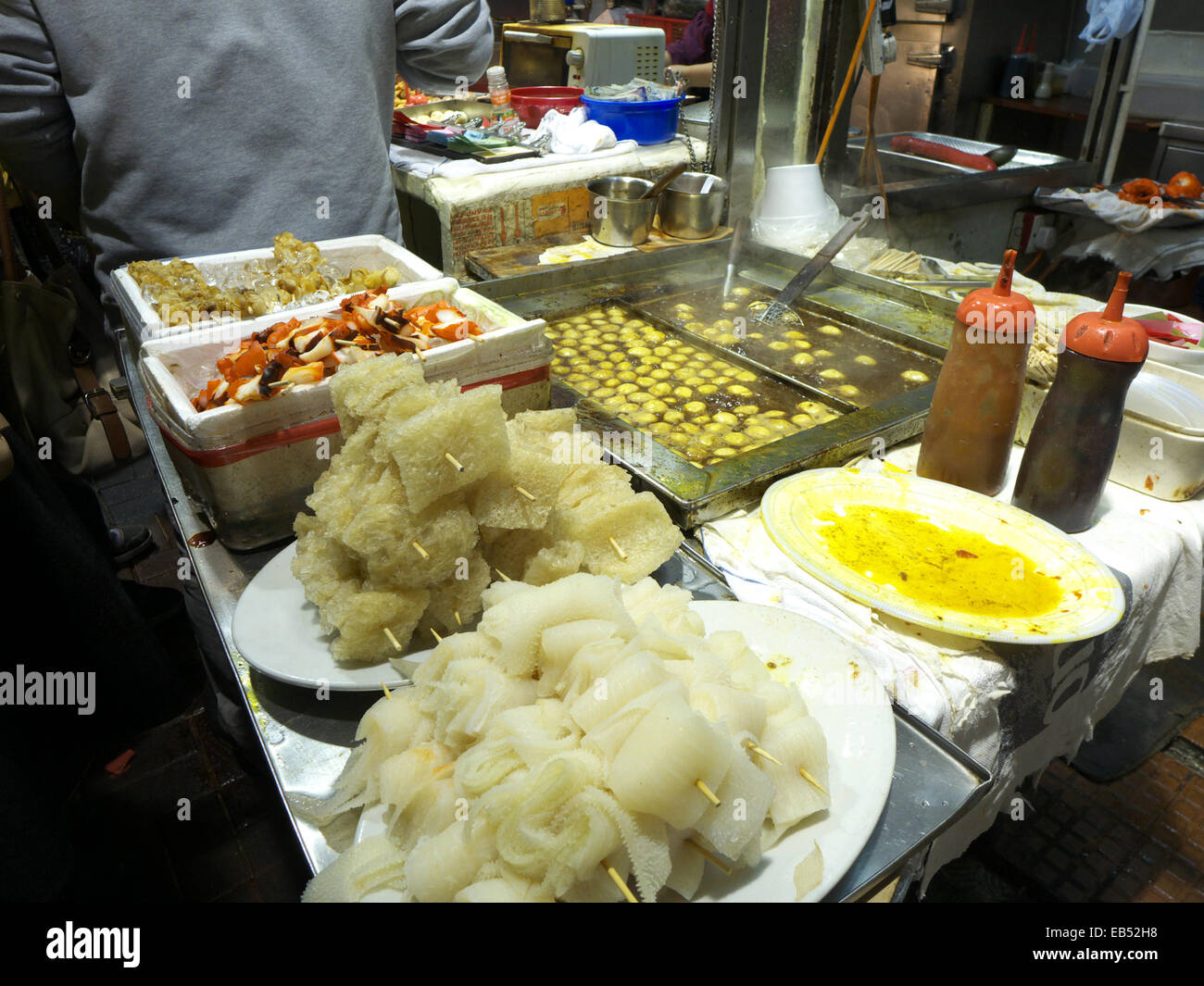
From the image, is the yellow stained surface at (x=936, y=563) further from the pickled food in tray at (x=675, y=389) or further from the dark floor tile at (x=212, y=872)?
the dark floor tile at (x=212, y=872)

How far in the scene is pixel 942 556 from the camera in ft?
6.31

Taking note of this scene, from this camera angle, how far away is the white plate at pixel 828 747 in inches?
44.9

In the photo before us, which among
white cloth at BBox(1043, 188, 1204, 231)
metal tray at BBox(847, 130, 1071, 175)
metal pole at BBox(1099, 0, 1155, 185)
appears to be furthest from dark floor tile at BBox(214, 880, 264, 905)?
metal pole at BBox(1099, 0, 1155, 185)

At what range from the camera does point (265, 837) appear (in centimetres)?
303

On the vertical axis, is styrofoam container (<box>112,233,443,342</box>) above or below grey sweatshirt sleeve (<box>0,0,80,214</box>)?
below

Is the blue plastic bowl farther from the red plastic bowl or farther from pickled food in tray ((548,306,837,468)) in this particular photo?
pickled food in tray ((548,306,837,468))

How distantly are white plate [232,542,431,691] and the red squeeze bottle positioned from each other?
1.56 metres

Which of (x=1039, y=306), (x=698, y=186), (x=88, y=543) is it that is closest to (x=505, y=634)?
Answer: (x=88, y=543)

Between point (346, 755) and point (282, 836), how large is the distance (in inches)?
76.4

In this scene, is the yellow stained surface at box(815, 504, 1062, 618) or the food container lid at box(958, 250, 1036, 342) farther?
the food container lid at box(958, 250, 1036, 342)

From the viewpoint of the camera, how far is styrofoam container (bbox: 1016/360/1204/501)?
2.13m
